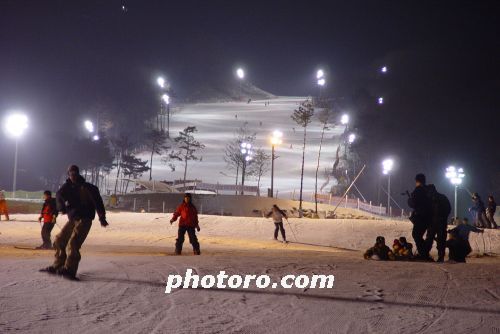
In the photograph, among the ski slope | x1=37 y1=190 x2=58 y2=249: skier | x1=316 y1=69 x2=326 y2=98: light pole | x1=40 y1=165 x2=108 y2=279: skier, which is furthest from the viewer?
x1=316 y1=69 x2=326 y2=98: light pole

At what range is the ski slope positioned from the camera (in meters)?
70.1

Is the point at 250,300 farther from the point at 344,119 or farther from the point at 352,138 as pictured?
the point at 344,119

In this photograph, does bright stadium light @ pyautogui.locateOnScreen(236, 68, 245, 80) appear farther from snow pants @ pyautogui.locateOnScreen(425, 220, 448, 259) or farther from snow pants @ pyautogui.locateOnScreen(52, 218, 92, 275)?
snow pants @ pyautogui.locateOnScreen(52, 218, 92, 275)

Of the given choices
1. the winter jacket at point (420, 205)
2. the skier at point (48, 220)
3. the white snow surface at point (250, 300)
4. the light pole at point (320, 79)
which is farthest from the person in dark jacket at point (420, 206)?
the light pole at point (320, 79)

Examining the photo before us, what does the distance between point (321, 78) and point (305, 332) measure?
14777 cm

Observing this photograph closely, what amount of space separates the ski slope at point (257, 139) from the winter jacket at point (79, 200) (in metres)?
53.0

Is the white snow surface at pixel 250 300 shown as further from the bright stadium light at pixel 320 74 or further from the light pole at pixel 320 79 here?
the bright stadium light at pixel 320 74

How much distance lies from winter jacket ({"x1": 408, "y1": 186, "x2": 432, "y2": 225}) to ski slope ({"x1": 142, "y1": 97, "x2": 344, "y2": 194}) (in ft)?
162

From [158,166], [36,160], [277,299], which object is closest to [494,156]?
[158,166]

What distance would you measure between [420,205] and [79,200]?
23.5 feet

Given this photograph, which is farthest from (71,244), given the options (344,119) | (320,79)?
(320,79)

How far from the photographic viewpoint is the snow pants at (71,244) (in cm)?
793

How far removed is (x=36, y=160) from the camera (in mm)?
82938

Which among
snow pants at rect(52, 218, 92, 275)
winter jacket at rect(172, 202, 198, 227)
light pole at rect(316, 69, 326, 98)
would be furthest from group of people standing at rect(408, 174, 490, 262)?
light pole at rect(316, 69, 326, 98)
